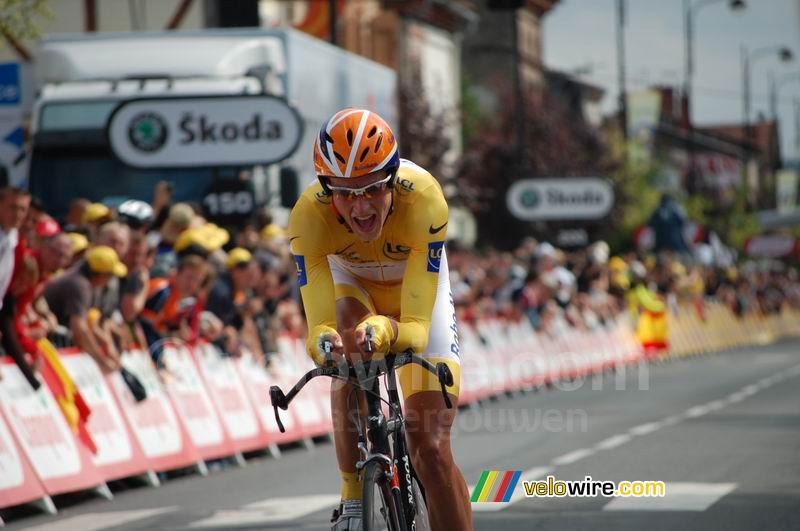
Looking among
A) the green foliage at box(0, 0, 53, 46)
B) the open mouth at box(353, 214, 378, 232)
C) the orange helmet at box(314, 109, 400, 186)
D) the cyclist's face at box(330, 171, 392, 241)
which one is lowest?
the open mouth at box(353, 214, 378, 232)

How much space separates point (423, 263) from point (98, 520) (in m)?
4.49

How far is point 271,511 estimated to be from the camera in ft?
35.9

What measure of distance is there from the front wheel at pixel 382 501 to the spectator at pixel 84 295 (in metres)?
6.29

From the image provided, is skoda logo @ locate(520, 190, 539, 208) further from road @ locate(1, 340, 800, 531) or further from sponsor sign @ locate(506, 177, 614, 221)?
road @ locate(1, 340, 800, 531)

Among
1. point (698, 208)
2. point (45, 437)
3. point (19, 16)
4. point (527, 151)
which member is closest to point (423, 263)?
point (45, 437)

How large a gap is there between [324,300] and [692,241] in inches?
1974

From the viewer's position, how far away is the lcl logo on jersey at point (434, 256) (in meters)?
7.33

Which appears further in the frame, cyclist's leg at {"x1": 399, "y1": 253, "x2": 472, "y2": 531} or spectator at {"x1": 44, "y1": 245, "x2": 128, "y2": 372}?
spectator at {"x1": 44, "y1": 245, "x2": 128, "y2": 372}

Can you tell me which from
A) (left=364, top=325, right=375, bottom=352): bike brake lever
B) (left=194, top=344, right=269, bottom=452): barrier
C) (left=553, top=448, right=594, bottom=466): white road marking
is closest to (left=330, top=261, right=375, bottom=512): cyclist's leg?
(left=364, top=325, right=375, bottom=352): bike brake lever

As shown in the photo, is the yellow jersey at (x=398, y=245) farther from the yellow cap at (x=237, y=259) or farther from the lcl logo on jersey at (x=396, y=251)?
the yellow cap at (x=237, y=259)

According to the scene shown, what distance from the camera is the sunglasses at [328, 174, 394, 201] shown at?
7.00m

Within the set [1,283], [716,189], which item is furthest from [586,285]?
[716,189]

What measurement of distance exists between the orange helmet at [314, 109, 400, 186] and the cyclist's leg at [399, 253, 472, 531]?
1005mm

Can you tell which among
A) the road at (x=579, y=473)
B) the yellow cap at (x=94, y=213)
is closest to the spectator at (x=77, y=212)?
the yellow cap at (x=94, y=213)
